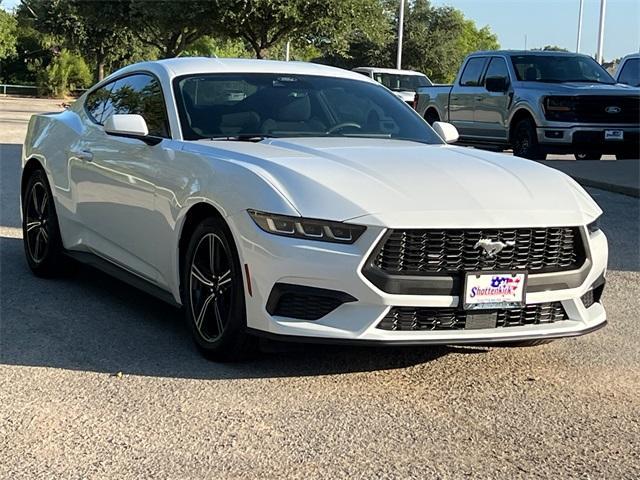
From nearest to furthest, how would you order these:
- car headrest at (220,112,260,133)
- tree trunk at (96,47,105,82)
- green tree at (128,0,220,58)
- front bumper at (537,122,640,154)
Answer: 1. car headrest at (220,112,260,133)
2. front bumper at (537,122,640,154)
3. green tree at (128,0,220,58)
4. tree trunk at (96,47,105,82)

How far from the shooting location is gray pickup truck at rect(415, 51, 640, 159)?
1580cm

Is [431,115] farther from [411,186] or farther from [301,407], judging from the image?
[301,407]

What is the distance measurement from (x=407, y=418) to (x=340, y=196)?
1.06 m

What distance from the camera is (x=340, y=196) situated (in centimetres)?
452

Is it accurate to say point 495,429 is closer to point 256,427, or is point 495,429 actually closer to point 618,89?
point 256,427

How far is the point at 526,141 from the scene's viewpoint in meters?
16.5

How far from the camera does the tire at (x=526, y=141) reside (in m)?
16.1

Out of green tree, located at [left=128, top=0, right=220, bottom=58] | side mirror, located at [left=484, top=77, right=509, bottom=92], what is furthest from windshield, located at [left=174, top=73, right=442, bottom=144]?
green tree, located at [left=128, top=0, right=220, bottom=58]

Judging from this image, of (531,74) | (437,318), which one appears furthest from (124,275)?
(531,74)

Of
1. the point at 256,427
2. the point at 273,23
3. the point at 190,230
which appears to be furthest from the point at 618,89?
the point at 273,23

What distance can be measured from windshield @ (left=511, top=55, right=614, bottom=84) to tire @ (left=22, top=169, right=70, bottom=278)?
11321 mm

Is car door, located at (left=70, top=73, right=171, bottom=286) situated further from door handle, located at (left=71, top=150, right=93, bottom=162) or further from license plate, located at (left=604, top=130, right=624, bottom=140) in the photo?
license plate, located at (left=604, top=130, right=624, bottom=140)

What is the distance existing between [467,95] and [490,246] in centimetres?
1428

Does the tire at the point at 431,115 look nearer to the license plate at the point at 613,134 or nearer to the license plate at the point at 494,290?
the license plate at the point at 613,134
